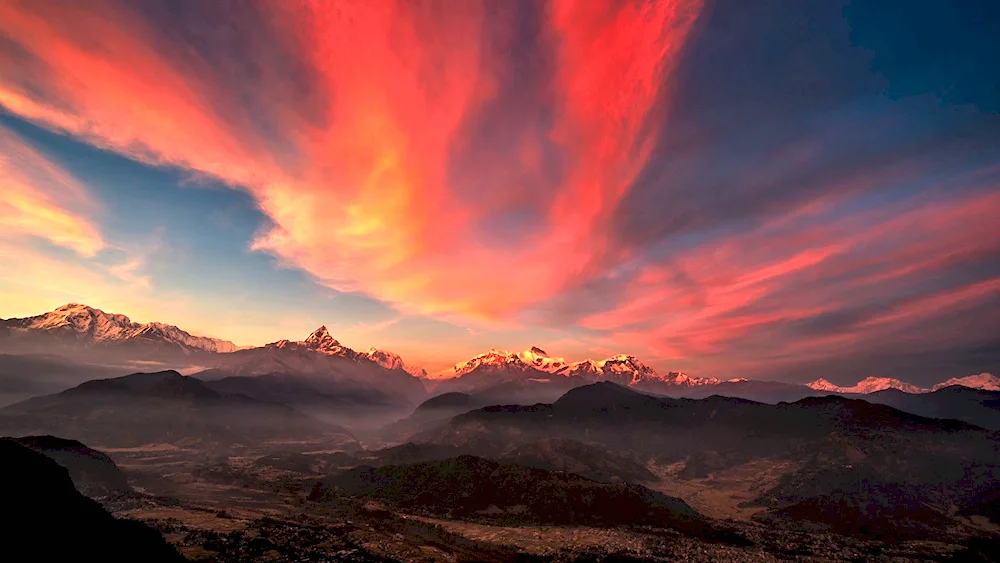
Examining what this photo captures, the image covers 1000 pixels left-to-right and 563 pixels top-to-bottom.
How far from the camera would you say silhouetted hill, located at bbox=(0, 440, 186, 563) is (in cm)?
5491

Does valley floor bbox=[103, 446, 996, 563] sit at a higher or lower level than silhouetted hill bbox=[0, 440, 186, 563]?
lower

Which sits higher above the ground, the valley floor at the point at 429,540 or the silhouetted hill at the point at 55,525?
the silhouetted hill at the point at 55,525

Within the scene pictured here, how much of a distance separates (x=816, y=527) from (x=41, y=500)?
255609mm

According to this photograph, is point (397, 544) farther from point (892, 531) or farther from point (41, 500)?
point (892, 531)

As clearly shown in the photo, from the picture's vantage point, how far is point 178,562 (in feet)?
239

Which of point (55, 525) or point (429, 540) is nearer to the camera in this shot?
point (55, 525)

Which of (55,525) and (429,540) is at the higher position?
(55,525)

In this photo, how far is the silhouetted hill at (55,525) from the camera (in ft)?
180

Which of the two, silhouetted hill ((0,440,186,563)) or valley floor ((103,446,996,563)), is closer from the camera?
silhouetted hill ((0,440,186,563))

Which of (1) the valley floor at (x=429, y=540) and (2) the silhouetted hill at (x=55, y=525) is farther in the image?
(1) the valley floor at (x=429, y=540)

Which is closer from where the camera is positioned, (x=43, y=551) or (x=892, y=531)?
(x=43, y=551)

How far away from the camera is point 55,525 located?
59844 mm

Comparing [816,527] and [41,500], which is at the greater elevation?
[41,500]

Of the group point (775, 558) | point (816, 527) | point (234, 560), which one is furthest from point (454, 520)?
point (816, 527)
